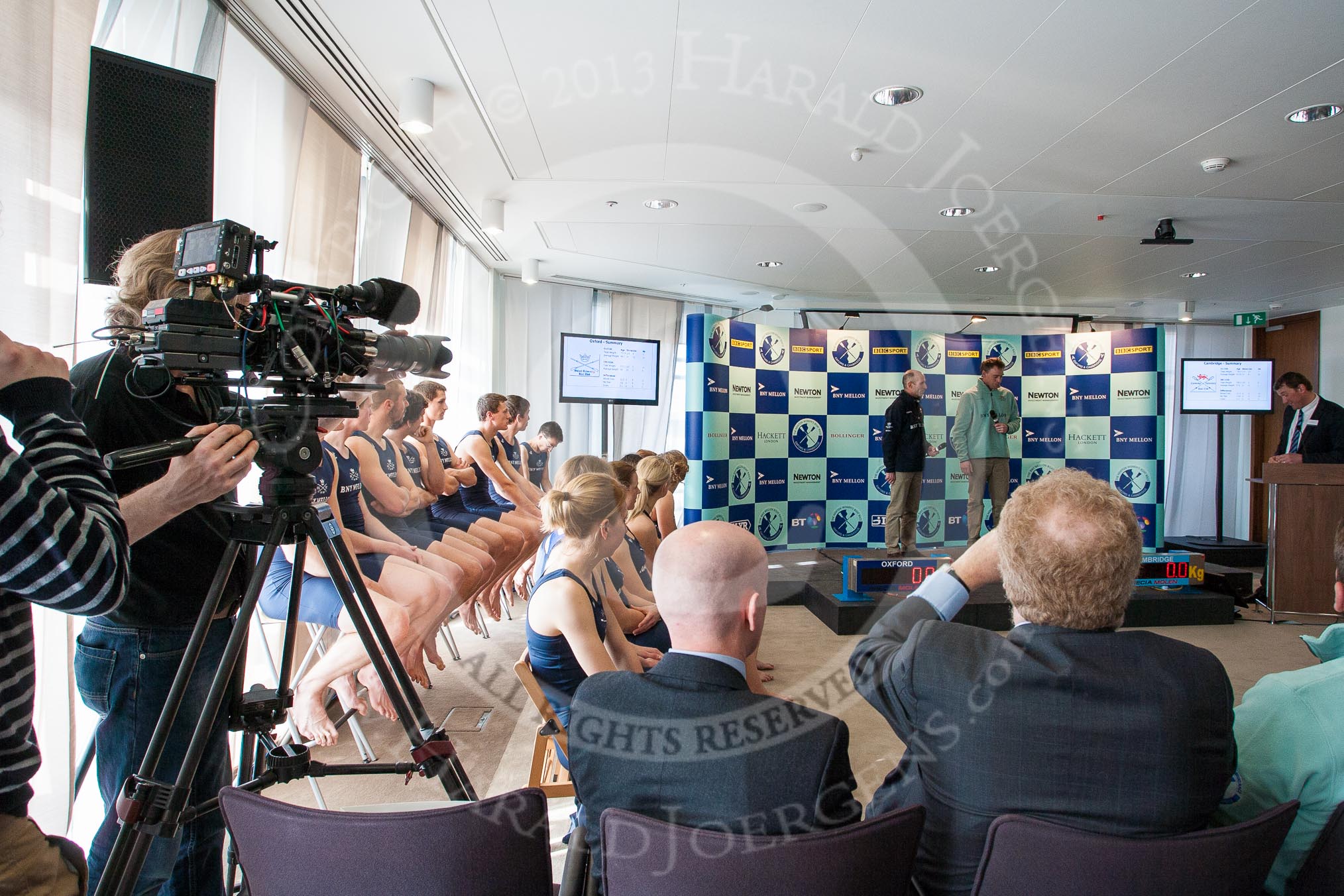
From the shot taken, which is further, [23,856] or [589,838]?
[589,838]

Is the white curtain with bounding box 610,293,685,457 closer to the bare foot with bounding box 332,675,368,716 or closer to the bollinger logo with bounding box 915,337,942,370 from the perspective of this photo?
the bollinger logo with bounding box 915,337,942,370

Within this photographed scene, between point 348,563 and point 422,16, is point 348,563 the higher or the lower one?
the lower one

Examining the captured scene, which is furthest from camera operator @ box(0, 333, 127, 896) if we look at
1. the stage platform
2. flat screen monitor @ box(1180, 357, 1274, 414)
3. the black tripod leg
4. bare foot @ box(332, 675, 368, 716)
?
flat screen monitor @ box(1180, 357, 1274, 414)

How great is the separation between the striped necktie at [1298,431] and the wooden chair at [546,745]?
632cm

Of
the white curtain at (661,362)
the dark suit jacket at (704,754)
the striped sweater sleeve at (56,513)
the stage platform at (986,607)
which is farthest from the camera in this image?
the white curtain at (661,362)

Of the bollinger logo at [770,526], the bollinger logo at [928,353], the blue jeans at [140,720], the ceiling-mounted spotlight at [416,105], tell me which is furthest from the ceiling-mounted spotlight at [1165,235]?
the blue jeans at [140,720]

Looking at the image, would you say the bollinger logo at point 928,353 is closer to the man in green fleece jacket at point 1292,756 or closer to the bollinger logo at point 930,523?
the bollinger logo at point 930,523

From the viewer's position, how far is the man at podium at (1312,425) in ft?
17.0

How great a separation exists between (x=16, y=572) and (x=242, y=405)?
1.41 feet

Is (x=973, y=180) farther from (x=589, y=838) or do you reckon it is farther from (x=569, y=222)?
(x=589, y=838)

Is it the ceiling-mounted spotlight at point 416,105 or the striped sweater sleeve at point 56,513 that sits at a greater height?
the ceiling-mounted spotlight at point 416,105

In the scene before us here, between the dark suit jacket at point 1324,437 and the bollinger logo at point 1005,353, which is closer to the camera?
the dark suit jacket at point 1324,437

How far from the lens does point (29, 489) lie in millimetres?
700

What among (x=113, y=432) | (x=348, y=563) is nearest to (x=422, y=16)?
(x=113, y=432)
